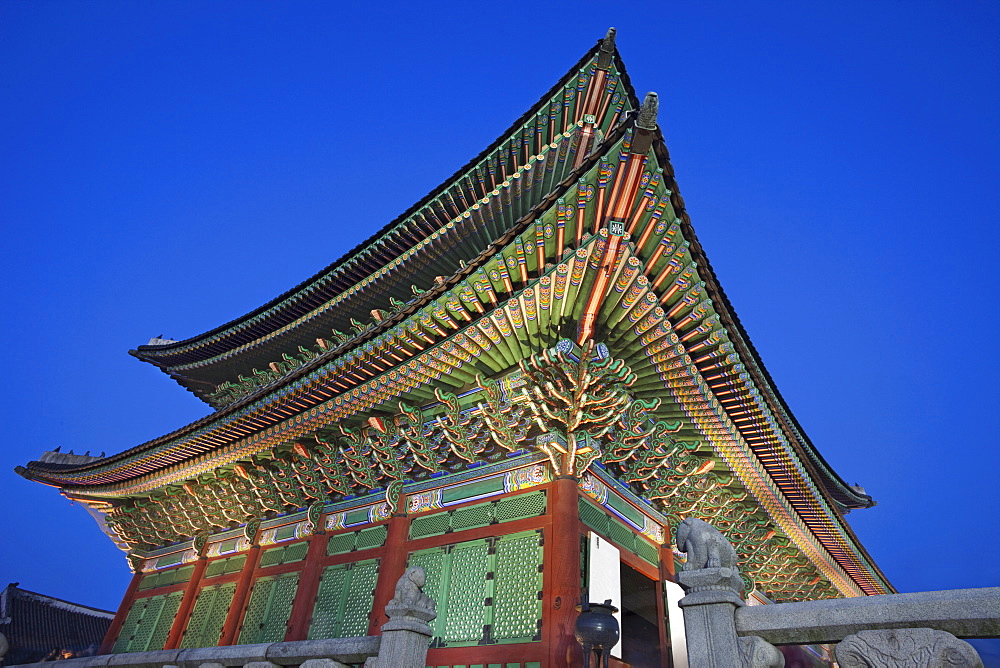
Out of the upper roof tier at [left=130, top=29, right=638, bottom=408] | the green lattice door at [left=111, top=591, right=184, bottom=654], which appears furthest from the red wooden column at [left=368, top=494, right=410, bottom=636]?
the green lattice door at [left=111, top=591, right=184, bottom=654]

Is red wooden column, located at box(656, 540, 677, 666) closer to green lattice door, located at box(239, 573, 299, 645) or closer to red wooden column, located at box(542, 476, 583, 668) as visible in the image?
red wooden column, located at box(542, 476, 583, 668)

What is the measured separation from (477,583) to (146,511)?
1038 cm

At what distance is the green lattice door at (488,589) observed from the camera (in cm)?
735

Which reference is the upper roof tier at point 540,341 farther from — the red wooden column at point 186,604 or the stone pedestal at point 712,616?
the stone pedestal at point 712,616

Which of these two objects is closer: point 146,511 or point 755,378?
point 755,378

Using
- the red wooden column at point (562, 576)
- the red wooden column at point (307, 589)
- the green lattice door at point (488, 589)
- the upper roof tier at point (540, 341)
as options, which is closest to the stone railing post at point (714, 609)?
the red wooden column at point (562, 576)

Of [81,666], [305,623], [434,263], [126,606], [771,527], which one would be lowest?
[81,666]

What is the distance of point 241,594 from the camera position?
37.3ft

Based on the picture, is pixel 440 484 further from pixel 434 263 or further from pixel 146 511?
pixel 146 511

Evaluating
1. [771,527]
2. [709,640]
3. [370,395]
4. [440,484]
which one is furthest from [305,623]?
[771,527]

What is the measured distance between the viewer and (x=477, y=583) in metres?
8.00

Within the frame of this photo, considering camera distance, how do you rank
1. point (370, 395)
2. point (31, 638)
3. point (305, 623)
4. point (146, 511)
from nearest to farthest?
point (370, 395) < point (305, 623) < point (146, 511) < point (31, 638)

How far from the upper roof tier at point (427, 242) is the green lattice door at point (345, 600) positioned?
4184 mm

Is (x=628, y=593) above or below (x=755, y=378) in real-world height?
below
